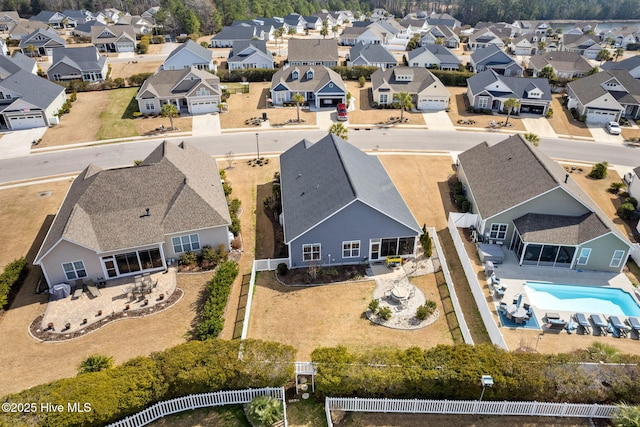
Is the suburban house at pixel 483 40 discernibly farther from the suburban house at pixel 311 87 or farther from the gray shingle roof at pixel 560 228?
the gray shingle roof at pixel 560 228

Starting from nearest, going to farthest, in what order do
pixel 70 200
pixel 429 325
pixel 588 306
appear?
1. pixel 429 325
2. pixel 588 306
3. pixel 70 200

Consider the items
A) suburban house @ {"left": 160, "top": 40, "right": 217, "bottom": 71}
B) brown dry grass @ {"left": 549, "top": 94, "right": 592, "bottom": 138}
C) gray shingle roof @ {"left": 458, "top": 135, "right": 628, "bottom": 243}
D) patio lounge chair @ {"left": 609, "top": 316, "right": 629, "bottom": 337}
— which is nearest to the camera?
patio lounge chair @ {"left": 609, "top": 316, "right": 629, "bottom": 337}

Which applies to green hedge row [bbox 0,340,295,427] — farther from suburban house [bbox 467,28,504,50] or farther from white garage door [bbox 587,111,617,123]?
suburban house [bbox 467,28,504,50]

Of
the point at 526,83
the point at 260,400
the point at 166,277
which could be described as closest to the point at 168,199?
the point at 166,277

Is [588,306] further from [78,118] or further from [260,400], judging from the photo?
[78,118]

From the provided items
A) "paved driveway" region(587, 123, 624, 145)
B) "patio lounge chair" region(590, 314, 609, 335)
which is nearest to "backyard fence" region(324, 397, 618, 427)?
"patio lounge chair" region(590, 314, 609, 335)

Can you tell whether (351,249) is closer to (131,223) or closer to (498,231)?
(498,231)
